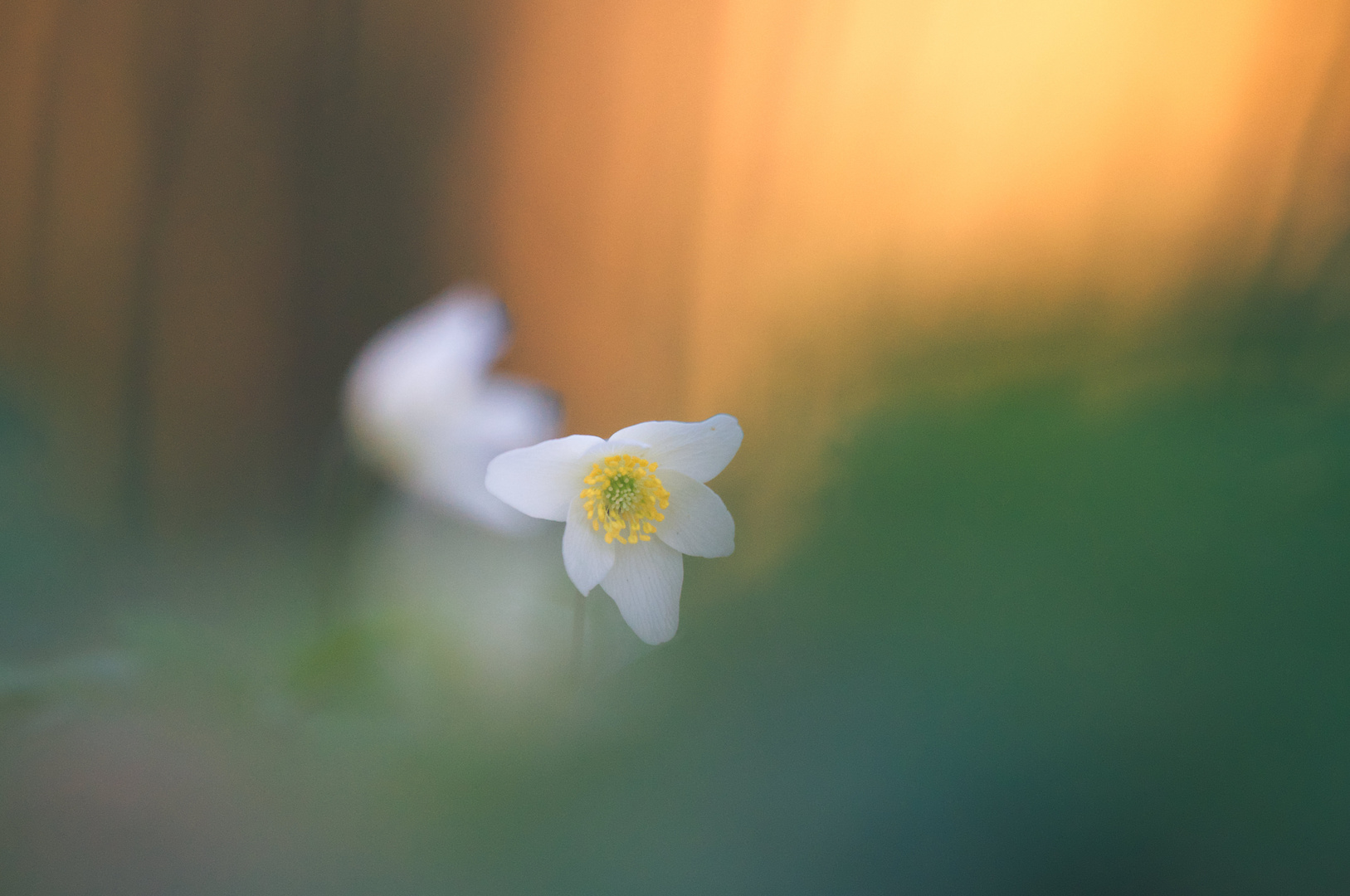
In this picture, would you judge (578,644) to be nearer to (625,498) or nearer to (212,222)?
(625,498)

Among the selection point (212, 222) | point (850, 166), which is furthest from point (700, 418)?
point (212, 222)

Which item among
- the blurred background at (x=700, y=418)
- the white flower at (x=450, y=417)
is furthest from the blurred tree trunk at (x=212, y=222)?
the white flower at (x=450, y=417)

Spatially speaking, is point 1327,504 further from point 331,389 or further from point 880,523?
point 331,389

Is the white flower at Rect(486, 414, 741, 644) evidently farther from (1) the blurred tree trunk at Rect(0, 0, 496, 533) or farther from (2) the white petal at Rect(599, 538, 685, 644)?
(1) the blurred tree trunk at Rect(0, 0, 496, 533)

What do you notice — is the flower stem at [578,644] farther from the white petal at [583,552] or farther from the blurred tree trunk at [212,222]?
the blurred tree trunk at [212,222]

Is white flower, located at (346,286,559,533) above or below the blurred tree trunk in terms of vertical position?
below

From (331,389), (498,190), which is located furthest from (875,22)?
(331,389)

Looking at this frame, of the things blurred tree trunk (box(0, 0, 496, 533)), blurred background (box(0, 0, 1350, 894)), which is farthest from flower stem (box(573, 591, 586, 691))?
blurred tree trunk (box(0, 0, 496, 533))
